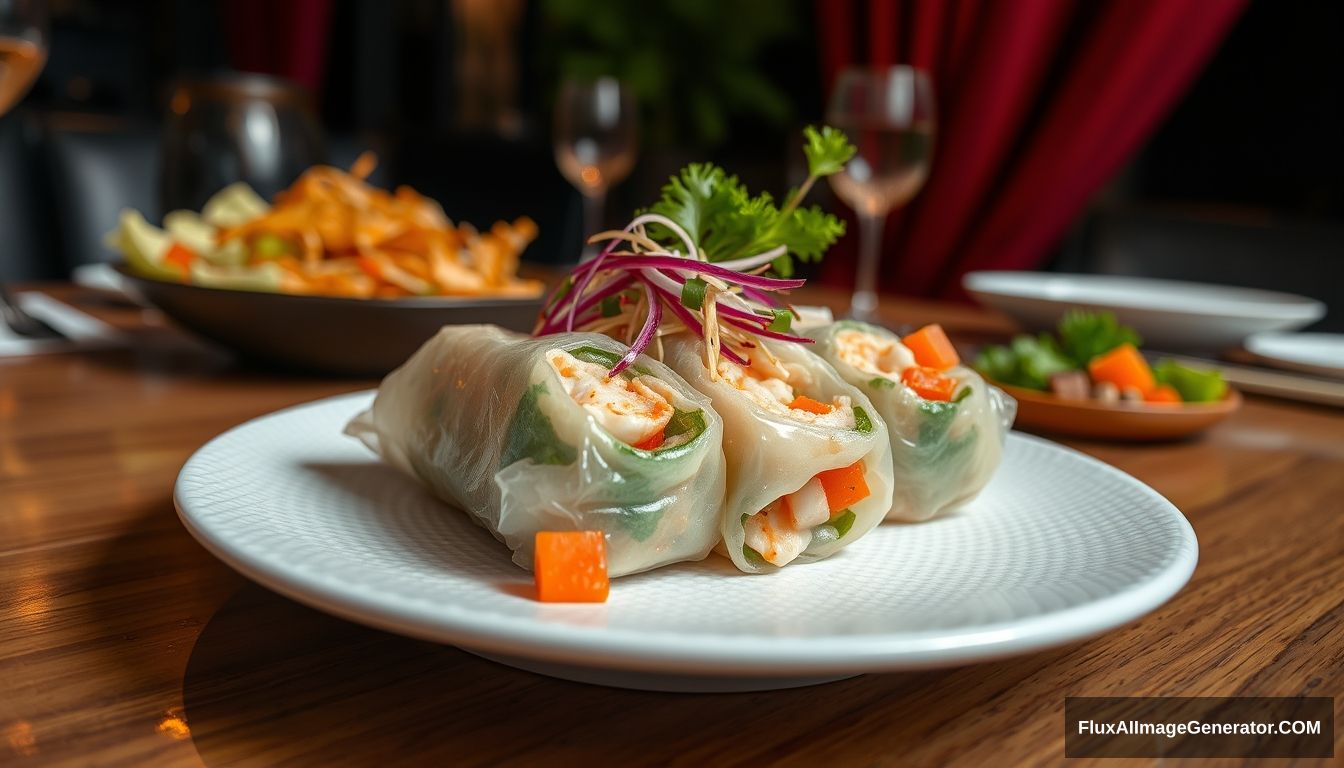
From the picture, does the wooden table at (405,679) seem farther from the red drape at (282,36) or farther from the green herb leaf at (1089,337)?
the red drape at (282,36)

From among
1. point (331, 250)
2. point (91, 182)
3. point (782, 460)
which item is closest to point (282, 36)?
point (91, 182)

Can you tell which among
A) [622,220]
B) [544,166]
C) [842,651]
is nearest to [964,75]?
[544,166]

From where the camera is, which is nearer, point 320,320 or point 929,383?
point 929,383

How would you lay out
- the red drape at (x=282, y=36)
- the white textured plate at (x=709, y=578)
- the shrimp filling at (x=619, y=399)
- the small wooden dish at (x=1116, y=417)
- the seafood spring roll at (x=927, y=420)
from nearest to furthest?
the white textured plate at (x=709, y=578), the shrimp filling at (x=619, y=399), the seafood spring roll at (x=927, y=420), the small wooden dish at (x=1116, y=417), the red drape at (x=282, y=36)

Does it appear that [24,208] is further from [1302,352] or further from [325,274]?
[1302,352]

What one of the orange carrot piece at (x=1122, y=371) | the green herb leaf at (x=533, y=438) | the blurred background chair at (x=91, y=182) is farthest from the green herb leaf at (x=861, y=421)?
the blurred background chair at (x=91, y=182)

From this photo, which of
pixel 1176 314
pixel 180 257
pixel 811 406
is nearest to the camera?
pixel 811 406

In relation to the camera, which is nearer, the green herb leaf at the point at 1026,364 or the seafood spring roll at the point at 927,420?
the seafood spring roll at the point at 927,420
